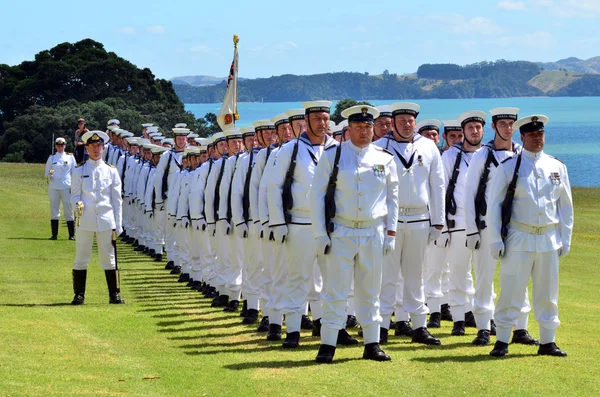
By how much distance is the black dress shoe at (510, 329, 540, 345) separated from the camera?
1373 centimetres

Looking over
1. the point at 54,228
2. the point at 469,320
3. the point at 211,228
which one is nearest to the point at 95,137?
the point at 211,228

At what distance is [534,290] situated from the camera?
42.1 feet

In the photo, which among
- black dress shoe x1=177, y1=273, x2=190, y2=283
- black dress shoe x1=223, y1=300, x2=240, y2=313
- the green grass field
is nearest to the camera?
the green grass field

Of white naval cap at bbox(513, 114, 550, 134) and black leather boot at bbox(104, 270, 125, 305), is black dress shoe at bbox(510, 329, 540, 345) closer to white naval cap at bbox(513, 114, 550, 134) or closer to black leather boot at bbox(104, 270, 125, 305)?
white naval cap at bbox(513, 114, 550, 134)

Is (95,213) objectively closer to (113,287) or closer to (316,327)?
(113,287)

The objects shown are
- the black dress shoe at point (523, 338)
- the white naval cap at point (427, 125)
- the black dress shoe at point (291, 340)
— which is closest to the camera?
the black dress shoe at point (291, 340)

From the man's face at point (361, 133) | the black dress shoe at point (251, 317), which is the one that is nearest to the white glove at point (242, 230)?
the black dress shoe at point (251, 317)

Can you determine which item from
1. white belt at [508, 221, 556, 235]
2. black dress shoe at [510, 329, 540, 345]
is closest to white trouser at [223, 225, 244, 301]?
black dress shoe at [510, 329, 540, 345]

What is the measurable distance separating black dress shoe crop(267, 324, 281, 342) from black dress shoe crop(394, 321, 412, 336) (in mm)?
1501

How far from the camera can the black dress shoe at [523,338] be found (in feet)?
45.1

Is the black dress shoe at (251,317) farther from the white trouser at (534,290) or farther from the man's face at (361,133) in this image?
the man's face at (361,133)

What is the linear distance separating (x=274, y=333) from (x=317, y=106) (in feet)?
9.44

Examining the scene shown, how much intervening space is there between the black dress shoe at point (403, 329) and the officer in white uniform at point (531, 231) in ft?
5.76

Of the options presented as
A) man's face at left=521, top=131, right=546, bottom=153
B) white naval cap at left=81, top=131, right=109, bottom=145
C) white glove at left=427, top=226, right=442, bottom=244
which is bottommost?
white glove at left=427, top=226, right=442, bottom=244
